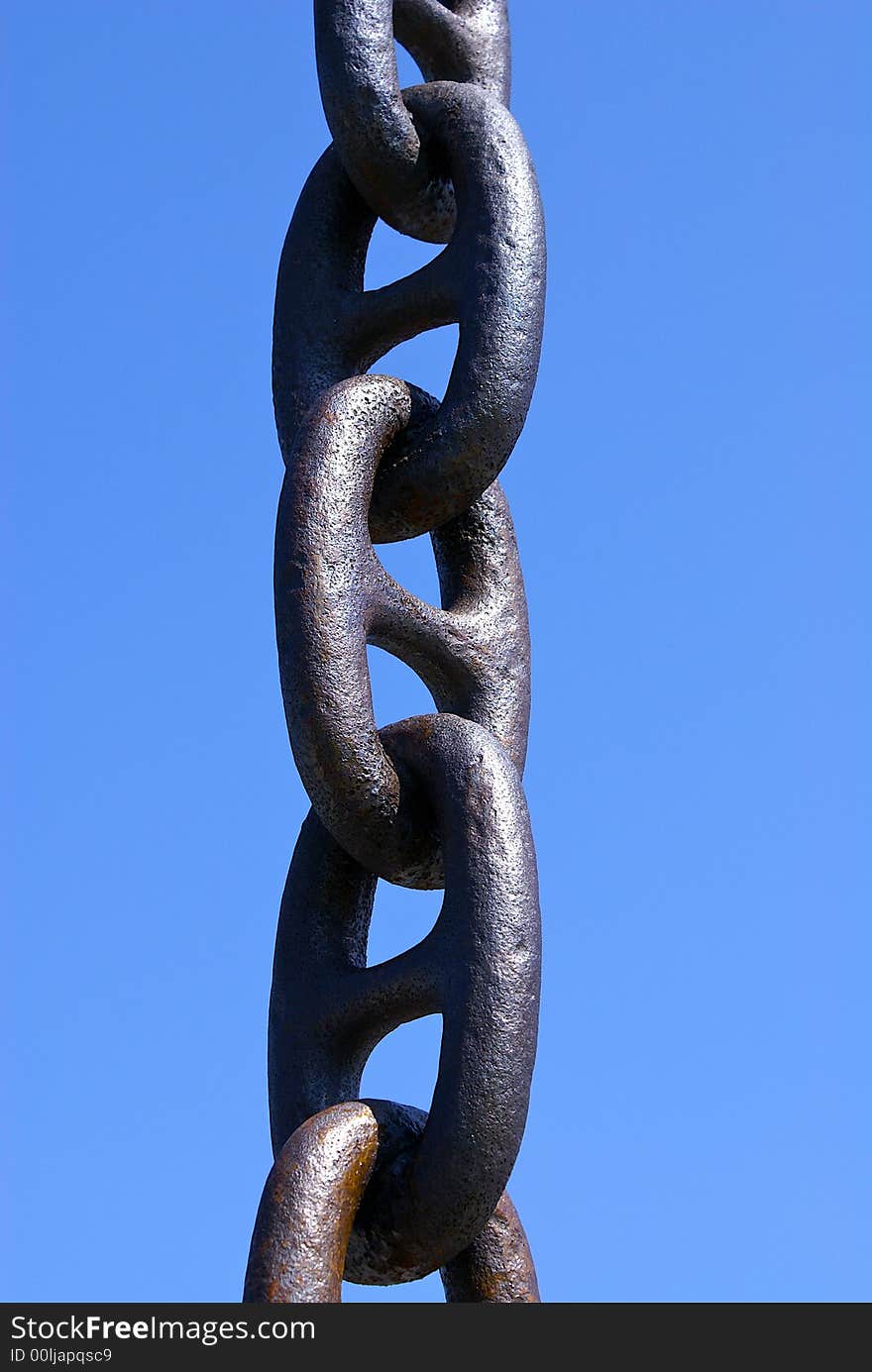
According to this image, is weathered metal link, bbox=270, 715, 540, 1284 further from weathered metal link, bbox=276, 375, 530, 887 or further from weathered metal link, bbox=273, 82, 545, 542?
weathered metal link, bbox=273, 82, 545, 542

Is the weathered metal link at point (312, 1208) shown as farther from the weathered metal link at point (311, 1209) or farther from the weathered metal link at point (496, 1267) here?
the weathered metal link at point (496, 1267)

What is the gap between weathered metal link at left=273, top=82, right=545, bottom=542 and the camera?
1.68m

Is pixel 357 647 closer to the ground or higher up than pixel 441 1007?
higher up

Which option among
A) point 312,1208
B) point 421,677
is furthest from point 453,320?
point 312,1208

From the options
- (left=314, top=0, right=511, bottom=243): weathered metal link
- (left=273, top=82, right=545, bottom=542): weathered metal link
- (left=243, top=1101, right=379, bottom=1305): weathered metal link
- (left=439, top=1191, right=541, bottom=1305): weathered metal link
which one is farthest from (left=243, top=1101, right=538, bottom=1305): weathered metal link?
(left=314, top=0, right=511, bottom=243): weathered metal link

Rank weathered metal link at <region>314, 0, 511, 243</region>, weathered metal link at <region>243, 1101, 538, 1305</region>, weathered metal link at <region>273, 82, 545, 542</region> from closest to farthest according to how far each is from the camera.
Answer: weathered metal link at <region>243, 1101, 538, 1305</region> → weathered metal link at <region>273, 82, 545, 542</region> → weathered metal link at <region>314, 0, 511, 243</region>

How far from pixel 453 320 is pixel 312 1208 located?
0.81m

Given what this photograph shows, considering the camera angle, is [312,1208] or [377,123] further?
[377,123]

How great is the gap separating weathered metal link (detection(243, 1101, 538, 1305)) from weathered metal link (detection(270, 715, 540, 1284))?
0.10ft

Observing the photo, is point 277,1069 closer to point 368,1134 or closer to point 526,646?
point 368,1134

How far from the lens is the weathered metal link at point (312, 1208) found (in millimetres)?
1337

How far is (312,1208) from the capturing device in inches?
53.8

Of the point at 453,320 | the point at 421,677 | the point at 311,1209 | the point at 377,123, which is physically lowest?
the point at 311,1209

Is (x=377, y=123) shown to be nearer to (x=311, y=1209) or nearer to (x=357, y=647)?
(x=357, y=647)
